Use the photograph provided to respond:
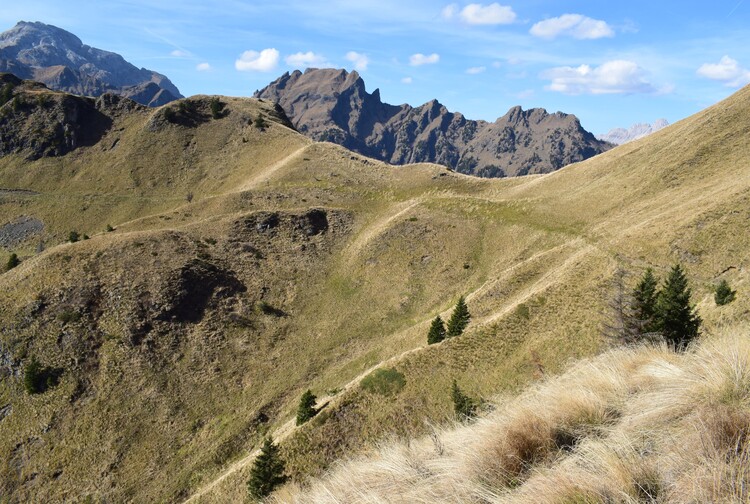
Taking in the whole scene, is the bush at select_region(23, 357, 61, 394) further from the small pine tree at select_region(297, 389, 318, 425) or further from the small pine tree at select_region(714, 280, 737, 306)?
the small pine tree at select_region(714, 280, 737, 306)

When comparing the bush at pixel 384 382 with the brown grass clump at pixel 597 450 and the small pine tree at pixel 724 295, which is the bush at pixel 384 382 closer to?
the small pine tree at pixel 724 295

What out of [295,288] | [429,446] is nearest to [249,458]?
[295,288]

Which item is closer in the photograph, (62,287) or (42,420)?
(42,420)

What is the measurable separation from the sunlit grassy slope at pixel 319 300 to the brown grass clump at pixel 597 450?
21.9 m

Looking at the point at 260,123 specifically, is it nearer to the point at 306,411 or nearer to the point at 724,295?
the point at 306,411

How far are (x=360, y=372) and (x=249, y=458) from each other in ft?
50.0

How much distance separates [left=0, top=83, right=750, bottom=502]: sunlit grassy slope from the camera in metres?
38.6

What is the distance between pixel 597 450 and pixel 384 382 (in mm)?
34197

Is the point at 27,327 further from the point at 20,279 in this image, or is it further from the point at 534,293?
the point at 534,293

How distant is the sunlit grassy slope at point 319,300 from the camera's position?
3859cm

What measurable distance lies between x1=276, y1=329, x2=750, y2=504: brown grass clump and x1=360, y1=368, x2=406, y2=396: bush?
98.1 ft

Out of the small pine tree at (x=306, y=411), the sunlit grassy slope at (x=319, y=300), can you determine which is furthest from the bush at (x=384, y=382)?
the small pine tree at (x=306, y=411)

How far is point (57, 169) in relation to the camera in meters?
112

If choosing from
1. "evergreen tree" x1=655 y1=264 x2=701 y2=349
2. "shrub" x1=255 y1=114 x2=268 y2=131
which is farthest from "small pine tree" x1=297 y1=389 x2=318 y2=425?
"shrub" x1=255 y1=114 x2=268 y2=131
